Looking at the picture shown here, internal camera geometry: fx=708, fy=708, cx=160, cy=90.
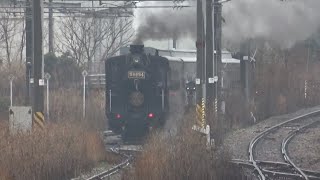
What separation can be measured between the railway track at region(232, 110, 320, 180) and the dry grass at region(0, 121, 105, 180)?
13.0 feet

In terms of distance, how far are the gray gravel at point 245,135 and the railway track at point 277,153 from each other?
0.31 metres

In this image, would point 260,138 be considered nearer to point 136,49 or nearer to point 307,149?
point 307,149

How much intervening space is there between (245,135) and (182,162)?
14339mm

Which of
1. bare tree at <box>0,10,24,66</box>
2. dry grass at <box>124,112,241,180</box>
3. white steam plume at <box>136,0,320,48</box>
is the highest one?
bare tree at <box>0,10,24,66</box>

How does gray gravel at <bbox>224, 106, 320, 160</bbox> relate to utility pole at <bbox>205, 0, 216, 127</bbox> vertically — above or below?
below

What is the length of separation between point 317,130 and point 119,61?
8645mm

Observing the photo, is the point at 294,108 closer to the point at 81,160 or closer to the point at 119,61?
the point at 119,61

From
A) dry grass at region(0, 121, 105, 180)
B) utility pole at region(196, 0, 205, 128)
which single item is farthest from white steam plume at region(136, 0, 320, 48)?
dry grass at region(0, 121, 105, 180)

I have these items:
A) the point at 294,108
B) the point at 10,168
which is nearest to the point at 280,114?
the point at 294,108

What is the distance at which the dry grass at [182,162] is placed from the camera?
14.5 meters

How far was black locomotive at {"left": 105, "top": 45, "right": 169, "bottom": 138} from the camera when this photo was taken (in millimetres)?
26016

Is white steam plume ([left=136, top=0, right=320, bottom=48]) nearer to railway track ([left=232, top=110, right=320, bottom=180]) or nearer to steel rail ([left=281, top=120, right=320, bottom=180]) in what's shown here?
steel rail ([left=281, top=120, right=320, bottom=180])

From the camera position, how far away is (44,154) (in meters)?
15.9

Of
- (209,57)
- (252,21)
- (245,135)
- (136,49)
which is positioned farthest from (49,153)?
(245,135)
